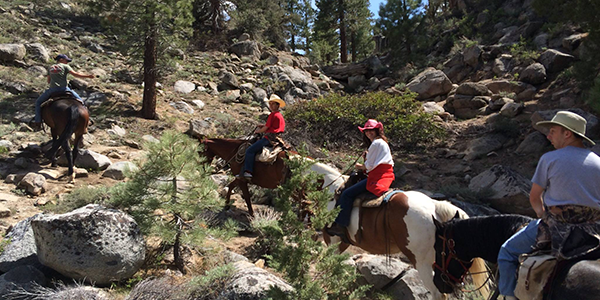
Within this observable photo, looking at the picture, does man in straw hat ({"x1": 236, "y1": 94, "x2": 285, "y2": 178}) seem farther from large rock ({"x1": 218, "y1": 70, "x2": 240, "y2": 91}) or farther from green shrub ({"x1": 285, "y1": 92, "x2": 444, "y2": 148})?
large rock ({"x1": 218, "y1": 70, "x2": 240, "y2": 91})

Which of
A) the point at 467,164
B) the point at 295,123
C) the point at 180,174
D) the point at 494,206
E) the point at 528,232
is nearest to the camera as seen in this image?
the point at 528,232

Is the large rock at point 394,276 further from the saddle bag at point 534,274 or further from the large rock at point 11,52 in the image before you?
the large rock at point 11,52

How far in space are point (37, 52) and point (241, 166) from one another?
1085cm

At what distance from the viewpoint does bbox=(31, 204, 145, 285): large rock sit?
434cm

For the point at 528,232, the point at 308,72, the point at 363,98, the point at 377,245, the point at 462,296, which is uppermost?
the point at 308,72

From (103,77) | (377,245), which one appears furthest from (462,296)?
(103,77)

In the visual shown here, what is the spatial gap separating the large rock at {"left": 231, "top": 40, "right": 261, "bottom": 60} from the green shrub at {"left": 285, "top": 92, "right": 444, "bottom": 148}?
7857mm

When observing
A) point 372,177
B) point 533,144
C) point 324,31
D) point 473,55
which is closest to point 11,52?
point 372,177

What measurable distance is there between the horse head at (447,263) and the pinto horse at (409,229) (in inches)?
4.5

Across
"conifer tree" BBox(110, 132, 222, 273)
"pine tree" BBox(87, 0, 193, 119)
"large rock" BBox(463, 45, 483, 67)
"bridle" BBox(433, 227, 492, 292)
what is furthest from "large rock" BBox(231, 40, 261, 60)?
"bridle" BBox(433, 227, 492, 292)

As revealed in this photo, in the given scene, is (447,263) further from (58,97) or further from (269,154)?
(58,97)

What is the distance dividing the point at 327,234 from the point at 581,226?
3.28 m

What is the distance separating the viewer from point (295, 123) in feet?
44.8

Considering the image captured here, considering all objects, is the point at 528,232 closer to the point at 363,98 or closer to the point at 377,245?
the point at 377,245
